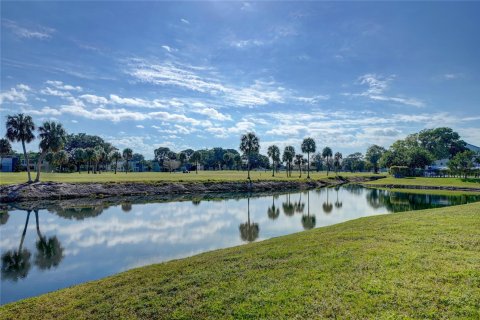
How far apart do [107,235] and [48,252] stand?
225 inches

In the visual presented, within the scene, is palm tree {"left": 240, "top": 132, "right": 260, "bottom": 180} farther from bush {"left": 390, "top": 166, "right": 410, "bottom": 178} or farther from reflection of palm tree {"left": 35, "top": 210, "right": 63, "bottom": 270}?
reflection of palm tree {"left": 35, "top": 210, "right": 63, "bottom": 270}

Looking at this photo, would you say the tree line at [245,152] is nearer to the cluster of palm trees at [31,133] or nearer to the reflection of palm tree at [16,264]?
the cluster of palm trees at [31,133]

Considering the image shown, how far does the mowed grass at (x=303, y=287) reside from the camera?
829cm

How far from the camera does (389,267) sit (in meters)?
10.8

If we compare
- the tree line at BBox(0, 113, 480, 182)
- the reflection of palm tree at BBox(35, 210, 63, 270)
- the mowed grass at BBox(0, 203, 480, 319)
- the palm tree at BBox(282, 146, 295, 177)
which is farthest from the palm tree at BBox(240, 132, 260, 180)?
the mowed grass at BBox(0, 203, 480, 319)

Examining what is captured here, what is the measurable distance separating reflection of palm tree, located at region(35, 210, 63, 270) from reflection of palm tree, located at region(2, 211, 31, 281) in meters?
0.66

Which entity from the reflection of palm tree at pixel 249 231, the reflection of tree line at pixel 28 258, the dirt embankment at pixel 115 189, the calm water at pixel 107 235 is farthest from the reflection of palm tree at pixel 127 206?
the reflection of palm tree at pixel 249 231

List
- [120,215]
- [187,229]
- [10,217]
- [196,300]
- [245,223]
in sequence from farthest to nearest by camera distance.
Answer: [120,215], [10,217], [245,223], [187,229], [196,300]

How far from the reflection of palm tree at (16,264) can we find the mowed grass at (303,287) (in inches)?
250

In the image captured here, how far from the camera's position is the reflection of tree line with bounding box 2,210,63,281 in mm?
17125

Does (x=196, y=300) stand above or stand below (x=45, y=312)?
above

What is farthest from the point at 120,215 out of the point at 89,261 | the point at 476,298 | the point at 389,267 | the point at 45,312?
the point at 476,298

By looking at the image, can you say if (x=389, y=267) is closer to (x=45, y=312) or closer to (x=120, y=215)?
(x=45, y=312)

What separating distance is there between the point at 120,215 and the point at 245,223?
1660cm
